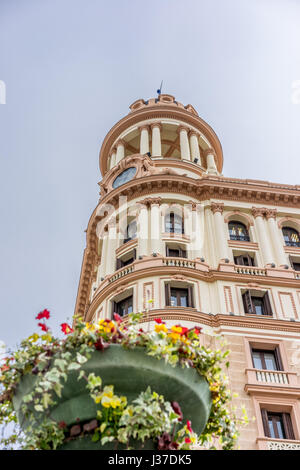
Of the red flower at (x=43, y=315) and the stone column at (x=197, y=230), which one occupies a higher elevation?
the stone column at (x=197, y=230)

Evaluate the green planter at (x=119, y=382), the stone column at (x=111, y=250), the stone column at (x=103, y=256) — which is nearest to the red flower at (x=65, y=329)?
the green planter at (x=119, y=382)

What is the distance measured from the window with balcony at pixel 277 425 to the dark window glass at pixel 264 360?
7.61 feet

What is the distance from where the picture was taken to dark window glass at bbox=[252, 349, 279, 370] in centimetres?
2541

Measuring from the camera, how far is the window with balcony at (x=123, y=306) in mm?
28859

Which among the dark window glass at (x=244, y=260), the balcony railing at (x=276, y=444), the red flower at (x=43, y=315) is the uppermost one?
the dark window glass at (x=244, y=260)

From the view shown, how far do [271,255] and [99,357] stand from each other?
80.6 ft

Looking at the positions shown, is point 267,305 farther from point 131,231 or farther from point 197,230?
point 131,231

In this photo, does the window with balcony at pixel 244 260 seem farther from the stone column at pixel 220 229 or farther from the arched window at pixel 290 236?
the arched window at pixel 290 236

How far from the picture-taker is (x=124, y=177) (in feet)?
125

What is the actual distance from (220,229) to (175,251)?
3065mm

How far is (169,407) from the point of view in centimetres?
861

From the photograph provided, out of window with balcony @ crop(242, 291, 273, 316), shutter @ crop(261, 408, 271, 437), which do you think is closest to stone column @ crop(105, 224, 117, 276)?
window with balcony @ crop(242, 291, 273, 316)
